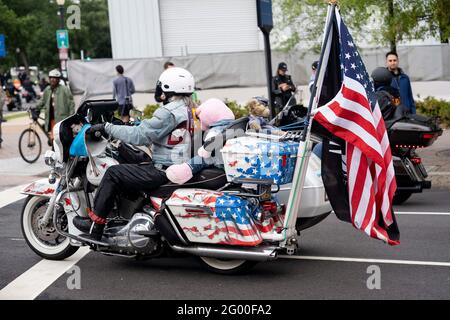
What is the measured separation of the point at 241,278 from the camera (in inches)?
283

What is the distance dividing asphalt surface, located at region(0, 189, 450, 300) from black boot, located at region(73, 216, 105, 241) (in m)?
0.36

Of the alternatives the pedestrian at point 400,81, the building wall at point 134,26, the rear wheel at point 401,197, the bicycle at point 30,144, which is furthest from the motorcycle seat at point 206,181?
the building wall at point 134,26

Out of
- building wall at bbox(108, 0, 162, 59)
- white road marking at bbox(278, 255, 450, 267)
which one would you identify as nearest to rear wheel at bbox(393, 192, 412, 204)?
white road marking at bbox(278, 255, 450, 267)

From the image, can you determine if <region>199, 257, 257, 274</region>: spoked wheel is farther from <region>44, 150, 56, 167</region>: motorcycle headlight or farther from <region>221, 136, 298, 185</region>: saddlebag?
<region>44, 150, 56, 167</region>: motorcycle headlight

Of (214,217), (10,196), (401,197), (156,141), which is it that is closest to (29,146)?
(10,196)

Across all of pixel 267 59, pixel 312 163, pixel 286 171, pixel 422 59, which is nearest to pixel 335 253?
pixel 312 163

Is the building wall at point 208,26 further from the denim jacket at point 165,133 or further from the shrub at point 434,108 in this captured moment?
the denim jacket at point 165,133

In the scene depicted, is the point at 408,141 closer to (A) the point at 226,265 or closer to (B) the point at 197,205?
(A) the point at 226,265

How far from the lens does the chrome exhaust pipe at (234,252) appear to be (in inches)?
269

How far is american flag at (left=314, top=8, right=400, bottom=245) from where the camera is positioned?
21.6 feet

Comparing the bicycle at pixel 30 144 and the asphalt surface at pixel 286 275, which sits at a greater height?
the bicycle at pixel 30 144

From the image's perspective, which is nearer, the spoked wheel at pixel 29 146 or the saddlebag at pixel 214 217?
the saddlebag at pixel 214 217

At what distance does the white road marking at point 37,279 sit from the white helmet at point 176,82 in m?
1.96
